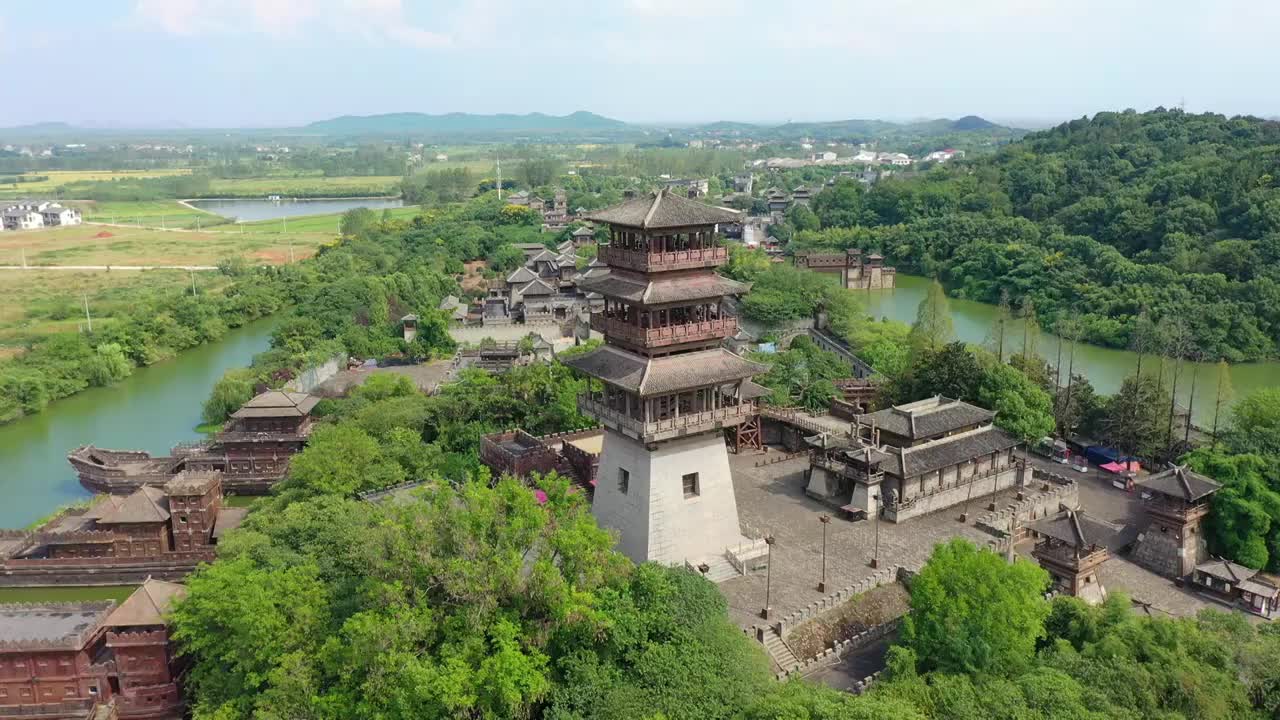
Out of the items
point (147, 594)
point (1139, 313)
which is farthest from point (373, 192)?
point (147, 594)

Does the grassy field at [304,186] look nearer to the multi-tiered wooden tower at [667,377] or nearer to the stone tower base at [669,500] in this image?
the multi-tiered wooden tower at [667,377]

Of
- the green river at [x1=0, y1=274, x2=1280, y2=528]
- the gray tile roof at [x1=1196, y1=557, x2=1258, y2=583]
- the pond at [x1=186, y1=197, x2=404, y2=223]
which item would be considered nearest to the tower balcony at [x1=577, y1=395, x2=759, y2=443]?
the gray tile roof at [x1=1196, y1=557, x2=1258, y2=583]

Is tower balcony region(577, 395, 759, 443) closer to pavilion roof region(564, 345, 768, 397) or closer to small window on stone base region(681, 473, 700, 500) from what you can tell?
pavilion roof region(564, 345, 768, 397)

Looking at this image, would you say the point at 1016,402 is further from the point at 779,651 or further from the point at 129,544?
the point at 129,544

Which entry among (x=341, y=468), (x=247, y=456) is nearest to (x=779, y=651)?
(x=341, y=468)

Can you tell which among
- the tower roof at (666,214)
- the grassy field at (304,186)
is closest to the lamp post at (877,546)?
the tower roof at (666,214)

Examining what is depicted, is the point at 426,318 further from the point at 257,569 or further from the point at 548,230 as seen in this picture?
the point at 548,230
